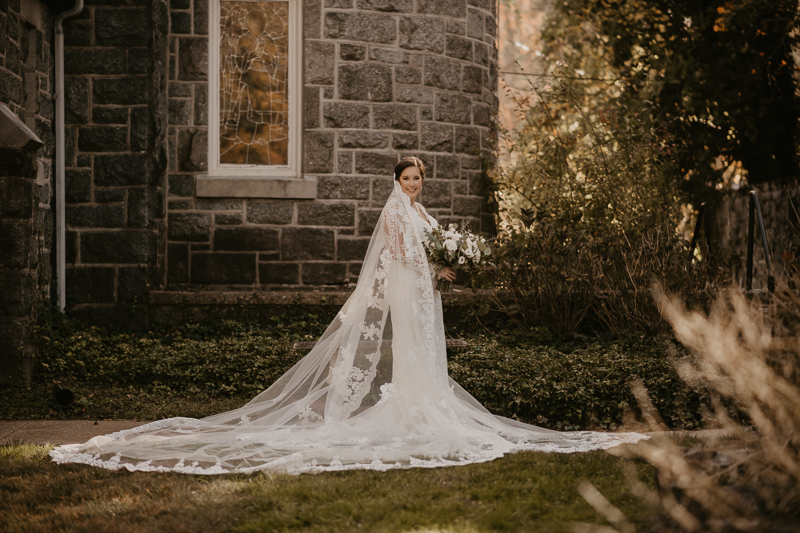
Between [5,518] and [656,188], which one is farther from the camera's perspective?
[656,188]

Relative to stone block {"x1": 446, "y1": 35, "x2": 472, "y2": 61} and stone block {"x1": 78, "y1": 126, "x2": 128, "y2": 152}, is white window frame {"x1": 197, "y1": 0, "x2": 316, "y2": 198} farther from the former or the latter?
stone block {"x1": 446, "y1": 35, "x2": 472, "y2": 61}

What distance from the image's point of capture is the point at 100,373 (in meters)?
6.75

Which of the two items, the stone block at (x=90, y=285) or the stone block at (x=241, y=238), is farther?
the stone block at (x=241, y=238)

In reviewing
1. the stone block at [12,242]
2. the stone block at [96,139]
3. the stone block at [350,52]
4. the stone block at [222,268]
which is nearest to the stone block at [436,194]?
the stone block at [350,52]

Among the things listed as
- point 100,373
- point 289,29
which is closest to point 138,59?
point 289,29

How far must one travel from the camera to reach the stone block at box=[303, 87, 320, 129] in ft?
27.7

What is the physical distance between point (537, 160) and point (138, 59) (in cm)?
474

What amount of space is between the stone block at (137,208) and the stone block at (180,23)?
1.93 m

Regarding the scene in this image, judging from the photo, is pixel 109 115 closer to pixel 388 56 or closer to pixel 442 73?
pixel 388 56

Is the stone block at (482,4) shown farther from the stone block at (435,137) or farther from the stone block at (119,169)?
the stone block at (119,169)

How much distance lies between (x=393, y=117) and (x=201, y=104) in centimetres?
221

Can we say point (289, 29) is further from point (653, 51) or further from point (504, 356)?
point (653, 51)

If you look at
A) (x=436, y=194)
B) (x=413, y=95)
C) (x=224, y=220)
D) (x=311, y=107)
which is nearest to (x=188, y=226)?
(x=224, y=220)

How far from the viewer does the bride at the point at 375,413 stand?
450 cm
